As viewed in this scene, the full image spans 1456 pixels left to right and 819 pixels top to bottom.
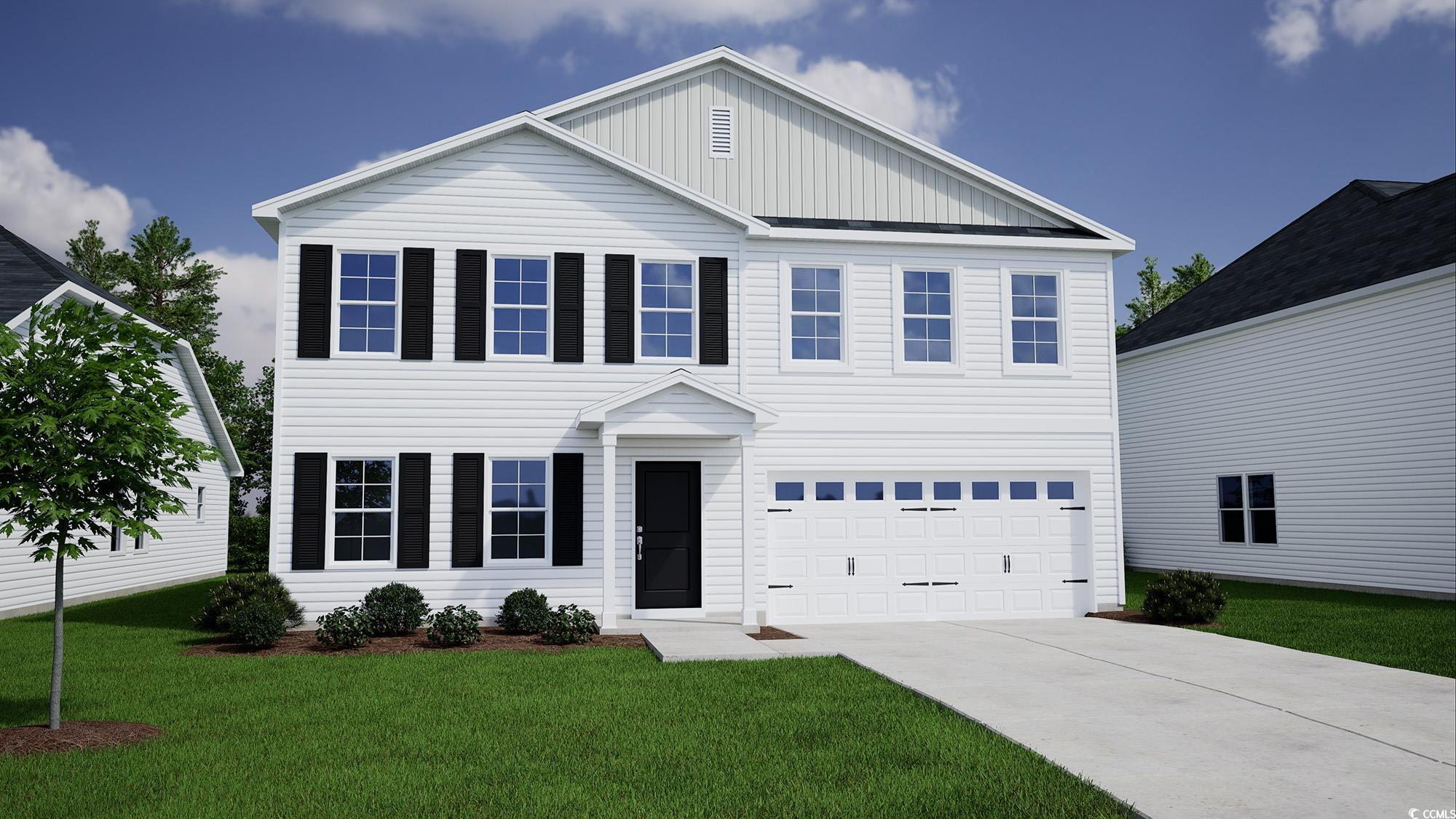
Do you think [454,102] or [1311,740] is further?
[454,102]

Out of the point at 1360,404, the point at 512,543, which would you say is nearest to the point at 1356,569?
the point at 1360,404

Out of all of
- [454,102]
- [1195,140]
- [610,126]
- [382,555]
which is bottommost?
[382,555]

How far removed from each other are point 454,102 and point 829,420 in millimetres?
13254

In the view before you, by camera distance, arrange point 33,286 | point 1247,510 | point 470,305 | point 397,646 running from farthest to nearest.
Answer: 1. point 1247,510
2. point 33,286
3. point 470,305
4. point 397,646

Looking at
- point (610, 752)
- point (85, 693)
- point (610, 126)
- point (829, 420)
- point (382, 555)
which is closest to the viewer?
point (610, 752)

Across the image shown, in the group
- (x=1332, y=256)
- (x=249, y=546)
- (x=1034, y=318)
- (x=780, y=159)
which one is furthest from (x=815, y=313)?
(x=249, y=546)

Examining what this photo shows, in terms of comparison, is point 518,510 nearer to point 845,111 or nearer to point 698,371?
point 698,371

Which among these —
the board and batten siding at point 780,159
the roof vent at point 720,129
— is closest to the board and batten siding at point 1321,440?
the board and batten siding at point 780,159

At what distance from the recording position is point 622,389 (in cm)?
1536

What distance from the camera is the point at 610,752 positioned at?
730 centimetres

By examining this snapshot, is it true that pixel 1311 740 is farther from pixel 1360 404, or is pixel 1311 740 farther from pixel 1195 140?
pixel 1195 140

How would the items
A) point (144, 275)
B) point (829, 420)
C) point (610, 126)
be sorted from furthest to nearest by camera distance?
point (144, 275) < point (610, 126) < point (829, 420)

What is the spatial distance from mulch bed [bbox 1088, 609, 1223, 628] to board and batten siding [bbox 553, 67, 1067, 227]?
6650 mm

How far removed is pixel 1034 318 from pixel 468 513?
979 cm
